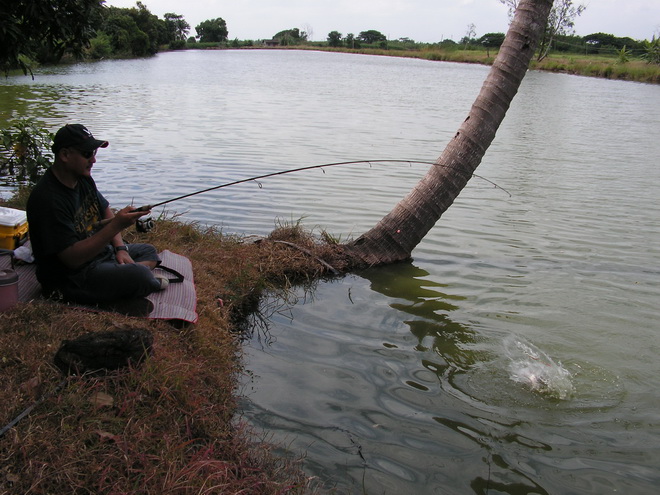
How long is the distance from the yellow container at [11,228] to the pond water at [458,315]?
2.08m

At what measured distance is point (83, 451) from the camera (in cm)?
244

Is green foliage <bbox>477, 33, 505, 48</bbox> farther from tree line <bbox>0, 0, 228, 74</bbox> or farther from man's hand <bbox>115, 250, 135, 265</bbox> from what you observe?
man's hand <bbox>115, 250, 135, 265</bbox>

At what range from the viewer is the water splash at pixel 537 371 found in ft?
13.1

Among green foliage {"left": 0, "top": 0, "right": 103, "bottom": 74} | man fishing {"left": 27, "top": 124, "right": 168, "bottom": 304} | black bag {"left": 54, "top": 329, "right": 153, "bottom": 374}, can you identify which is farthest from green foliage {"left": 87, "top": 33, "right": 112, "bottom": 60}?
black bag {"left": 54, "top": 329, "right": 153, "bottom": 374}

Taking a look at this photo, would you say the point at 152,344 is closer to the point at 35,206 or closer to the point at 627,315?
the point at 35,206

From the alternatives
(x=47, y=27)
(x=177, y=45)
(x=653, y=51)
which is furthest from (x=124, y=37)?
(x=47, y=27)

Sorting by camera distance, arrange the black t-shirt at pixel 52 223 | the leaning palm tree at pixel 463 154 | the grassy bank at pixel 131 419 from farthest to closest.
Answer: the leaning palm tree at pixel 463 154
the black t-shirt at pixel 52 223
the grassy bank at pixel 131 419

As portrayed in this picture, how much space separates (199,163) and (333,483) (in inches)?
335

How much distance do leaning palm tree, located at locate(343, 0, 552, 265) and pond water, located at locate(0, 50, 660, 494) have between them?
32cm

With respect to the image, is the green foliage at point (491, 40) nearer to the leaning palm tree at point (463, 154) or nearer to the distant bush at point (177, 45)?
the distant bush at point (177, 45)

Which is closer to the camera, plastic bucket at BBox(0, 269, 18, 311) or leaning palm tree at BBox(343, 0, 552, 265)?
plastic bucket at BBox(0, 269, 18, 311)

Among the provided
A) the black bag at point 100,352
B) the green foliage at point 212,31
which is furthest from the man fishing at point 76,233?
the green foliage at point 212,31

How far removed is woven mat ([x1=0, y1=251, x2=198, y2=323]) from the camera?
3740 millimetres

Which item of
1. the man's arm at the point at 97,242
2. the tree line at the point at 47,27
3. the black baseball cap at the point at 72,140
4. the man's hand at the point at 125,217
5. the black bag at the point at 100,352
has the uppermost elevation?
the tree line at the point at 47,27
